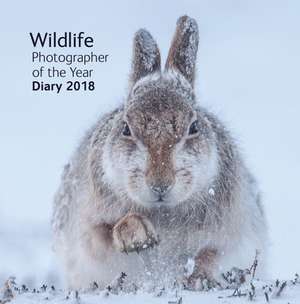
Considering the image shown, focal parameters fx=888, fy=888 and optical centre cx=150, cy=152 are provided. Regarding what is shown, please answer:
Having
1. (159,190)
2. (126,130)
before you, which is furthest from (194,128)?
(159,190)

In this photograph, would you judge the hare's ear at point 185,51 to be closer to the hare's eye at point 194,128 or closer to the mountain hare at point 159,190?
the mountain hare at point 159,190

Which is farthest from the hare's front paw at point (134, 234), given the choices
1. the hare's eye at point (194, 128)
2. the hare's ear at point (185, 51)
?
the hare's ear at point (185, 51)

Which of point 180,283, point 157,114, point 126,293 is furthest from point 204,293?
point 157,114

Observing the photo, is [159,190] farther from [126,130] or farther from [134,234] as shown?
[126,130]

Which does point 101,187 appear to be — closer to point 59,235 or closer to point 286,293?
point 59,235

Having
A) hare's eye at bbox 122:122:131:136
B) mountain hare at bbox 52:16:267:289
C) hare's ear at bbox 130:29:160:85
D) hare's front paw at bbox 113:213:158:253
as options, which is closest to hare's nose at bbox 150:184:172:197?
mountain hare at bbox 52:16:267:289

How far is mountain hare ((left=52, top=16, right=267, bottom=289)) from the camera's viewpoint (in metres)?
6.96

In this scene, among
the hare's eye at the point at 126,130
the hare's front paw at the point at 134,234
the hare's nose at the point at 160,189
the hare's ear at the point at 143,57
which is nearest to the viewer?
the hare's nose at the point at 160,189

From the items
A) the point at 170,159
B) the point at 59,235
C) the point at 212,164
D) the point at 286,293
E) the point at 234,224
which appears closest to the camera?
the point at 286,293

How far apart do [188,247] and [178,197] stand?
100cm

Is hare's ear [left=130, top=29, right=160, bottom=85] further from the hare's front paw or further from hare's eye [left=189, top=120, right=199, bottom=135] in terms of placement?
the hare's front paw

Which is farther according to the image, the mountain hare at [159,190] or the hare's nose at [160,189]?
the mountain hare at [159,190]

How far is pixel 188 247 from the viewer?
771 centimetres

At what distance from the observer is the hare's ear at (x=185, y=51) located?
319 inches
